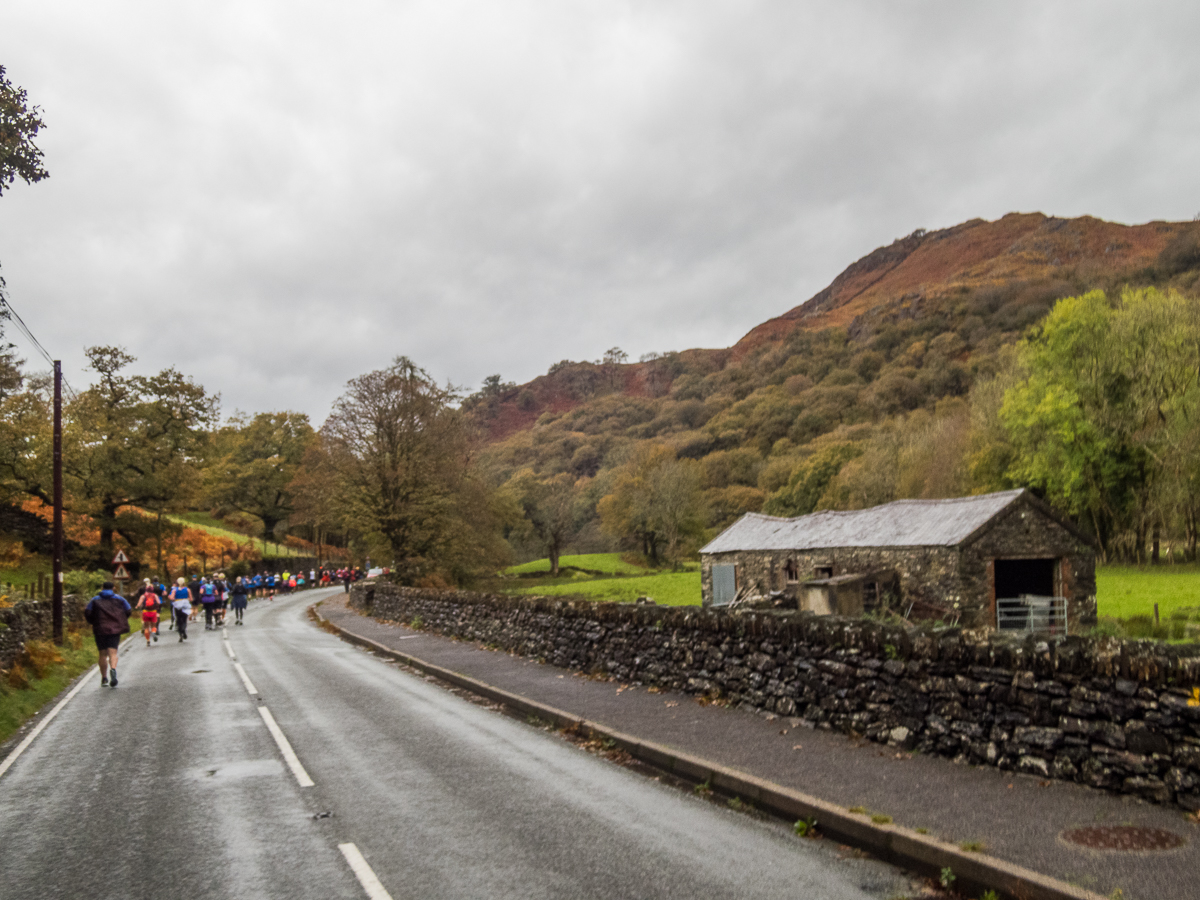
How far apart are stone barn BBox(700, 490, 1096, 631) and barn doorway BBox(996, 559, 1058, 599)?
0.04 meters

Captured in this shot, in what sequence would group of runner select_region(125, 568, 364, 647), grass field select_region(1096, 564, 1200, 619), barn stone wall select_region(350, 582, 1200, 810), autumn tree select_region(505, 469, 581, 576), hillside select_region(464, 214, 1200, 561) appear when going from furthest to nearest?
1. autumn tree select_region(505, 469, 581, 576)
2. hillside select_region(464, 214, 1200, 561)
3. grass field select_region(1096, 564, 1200, 619)
4. group of runner select_region(125, 568, 364, 647)
5. barn stone wall select_region(350, 582, 1200, 810)

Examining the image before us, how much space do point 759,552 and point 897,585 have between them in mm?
7572

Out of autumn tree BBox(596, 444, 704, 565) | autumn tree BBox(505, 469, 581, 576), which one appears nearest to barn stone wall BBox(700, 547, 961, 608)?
autumn tree BBox(596, 444, 704, 565)

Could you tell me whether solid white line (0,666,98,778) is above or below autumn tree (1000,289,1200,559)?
below

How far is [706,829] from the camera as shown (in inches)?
248

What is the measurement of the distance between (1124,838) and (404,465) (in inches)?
1398

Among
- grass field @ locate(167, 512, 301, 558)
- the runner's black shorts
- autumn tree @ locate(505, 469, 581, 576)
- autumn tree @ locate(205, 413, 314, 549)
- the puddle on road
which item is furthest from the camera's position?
autumn tree @ locate(505, 469, 581, 576)

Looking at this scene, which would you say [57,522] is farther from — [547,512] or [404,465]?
[547,512]

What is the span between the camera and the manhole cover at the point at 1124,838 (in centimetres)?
517

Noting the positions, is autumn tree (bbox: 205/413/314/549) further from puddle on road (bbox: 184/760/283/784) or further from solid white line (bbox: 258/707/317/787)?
puddle on road (bbox: 184/760/283/784)

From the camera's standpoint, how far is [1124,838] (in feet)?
17.4

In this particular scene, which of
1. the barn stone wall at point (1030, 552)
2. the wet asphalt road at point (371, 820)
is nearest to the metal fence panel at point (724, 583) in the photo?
the barn stone wall at point (1030, 552)

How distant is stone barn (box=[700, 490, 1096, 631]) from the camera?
1006 inches

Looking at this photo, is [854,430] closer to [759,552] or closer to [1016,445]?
[1016,445]
